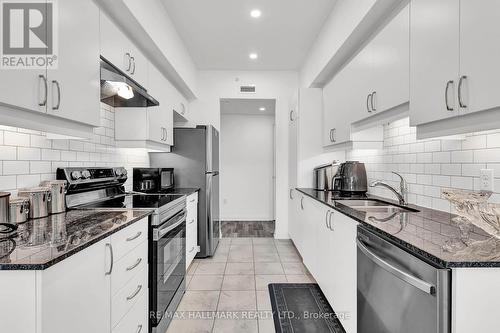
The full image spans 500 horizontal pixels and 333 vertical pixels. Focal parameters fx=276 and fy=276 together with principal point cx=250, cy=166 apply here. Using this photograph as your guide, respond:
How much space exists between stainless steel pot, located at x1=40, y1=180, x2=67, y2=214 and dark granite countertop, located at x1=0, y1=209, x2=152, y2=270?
4 cm

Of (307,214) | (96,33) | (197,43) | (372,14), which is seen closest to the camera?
(96,33)

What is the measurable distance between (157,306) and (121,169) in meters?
1.30

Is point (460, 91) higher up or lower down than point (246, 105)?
lower down

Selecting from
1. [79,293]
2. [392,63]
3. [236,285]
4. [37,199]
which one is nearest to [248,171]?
[236,285]

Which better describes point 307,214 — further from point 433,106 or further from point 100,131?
point 100,131

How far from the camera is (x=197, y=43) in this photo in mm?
3510

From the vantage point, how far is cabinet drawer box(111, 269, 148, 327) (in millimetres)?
1332

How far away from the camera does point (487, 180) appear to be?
1.45 metres

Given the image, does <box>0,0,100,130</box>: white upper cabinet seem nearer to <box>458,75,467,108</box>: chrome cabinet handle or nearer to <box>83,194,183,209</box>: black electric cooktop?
<box>83,194,183,209</box>: black electric cooktop

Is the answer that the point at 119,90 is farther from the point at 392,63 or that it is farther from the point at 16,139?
the point at 392,63

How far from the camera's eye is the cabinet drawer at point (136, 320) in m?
1.41

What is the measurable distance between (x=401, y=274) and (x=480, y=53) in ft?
3.07

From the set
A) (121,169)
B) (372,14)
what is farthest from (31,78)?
(372,14)

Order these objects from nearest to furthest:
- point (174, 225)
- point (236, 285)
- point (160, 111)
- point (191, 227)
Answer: point (174, 225) < point (236, 285) < point (160, 111) < point (191, 227)
